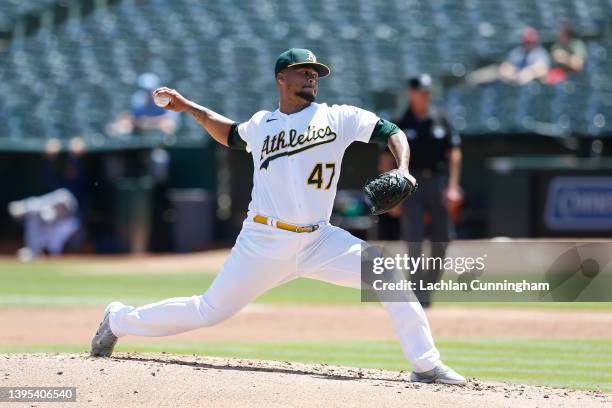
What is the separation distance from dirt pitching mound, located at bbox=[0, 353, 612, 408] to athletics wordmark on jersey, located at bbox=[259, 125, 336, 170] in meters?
1.15

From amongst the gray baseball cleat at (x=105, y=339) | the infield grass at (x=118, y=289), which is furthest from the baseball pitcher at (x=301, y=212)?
the infield grass at (x=118, y=289)

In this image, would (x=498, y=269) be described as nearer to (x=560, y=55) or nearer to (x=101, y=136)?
(x=560, y=55)

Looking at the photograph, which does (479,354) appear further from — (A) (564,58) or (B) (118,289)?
(A) (564,58)

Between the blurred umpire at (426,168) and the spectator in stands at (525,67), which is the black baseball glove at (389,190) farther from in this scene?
the spectator in stands at (525,67)

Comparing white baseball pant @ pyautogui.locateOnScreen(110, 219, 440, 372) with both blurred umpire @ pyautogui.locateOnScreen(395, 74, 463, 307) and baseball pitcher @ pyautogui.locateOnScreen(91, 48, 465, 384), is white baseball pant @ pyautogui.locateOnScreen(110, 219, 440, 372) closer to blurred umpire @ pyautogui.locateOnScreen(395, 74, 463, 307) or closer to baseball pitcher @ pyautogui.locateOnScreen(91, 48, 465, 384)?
baseball pitcher @ pyautogui.locateOnScreen(91, 48, 465, 384)

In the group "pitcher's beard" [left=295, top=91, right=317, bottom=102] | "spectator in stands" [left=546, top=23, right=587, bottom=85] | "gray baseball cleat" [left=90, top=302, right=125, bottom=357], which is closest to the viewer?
"pitcher's beard" [left=295, top=91, right=317, bottom=102]

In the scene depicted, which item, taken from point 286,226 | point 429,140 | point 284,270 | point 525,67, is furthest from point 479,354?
point 525,67

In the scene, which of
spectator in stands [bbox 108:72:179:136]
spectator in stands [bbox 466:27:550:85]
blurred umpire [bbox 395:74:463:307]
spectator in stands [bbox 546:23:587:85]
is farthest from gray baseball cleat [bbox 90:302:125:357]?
spectator in stands [bbox 546:23:587:85]

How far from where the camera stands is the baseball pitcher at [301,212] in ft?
19.0

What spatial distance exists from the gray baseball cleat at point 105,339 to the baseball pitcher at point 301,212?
1.77 ft

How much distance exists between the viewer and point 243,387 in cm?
554

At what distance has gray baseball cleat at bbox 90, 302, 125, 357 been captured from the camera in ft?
21.0

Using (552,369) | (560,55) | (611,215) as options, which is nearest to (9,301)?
(552,369)

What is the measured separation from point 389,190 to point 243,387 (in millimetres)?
1200
